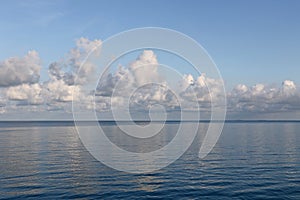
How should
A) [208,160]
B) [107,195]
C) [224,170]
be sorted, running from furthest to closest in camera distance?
[208,160] < [224,170] < [107,195]

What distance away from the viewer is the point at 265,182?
58.2 metres

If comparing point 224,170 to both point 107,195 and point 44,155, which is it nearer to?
point 107,195

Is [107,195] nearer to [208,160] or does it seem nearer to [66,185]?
[66,185]

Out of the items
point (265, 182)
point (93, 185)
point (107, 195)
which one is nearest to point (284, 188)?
point (265, 182)

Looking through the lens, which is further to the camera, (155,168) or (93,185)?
(155,168)

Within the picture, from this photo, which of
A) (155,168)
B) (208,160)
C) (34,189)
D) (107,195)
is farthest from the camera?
(208,160)

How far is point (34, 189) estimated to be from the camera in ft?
177

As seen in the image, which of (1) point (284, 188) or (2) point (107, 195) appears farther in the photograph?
(1) point (284, 188)

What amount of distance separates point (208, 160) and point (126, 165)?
2334 centimetres

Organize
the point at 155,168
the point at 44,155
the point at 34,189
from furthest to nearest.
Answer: the point at 44,155, the point at 155,168, the point at 34,189


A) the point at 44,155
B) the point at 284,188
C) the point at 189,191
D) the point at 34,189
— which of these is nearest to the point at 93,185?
the point at 34,189

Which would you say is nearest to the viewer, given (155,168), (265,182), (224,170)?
(265,182)

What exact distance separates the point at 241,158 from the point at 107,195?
49674mm

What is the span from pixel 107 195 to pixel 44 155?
53.1 metres
